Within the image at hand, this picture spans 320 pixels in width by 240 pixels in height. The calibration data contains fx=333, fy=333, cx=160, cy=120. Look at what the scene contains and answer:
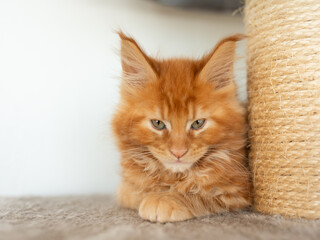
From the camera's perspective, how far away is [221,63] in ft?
4.68

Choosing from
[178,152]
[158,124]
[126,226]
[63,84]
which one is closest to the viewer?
[126,226]

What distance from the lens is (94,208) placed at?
1585 millimetres

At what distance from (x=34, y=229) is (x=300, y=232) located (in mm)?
872

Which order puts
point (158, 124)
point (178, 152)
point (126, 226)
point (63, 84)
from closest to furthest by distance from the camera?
point (126, 226) < point (178, 152) < point (158, 124) < point (63, 84)

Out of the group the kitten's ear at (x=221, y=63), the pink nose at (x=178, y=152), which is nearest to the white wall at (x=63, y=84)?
the kitten's ear at (x=221, y=63)

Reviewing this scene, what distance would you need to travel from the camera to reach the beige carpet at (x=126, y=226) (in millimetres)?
1025

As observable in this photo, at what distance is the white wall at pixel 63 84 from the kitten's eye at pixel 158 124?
2.77 ft

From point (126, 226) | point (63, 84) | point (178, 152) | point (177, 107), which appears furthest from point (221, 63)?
point (63, 84)

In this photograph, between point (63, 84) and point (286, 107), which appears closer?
point (286, 107)

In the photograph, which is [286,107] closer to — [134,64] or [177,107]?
[177,107]

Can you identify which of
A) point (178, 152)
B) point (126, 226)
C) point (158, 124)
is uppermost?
point (158, 124)

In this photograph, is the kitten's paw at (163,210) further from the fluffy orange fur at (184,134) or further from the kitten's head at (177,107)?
the kitten's head at (177,107)

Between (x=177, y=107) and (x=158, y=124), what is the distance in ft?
0.35

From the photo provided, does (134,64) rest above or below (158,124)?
above
